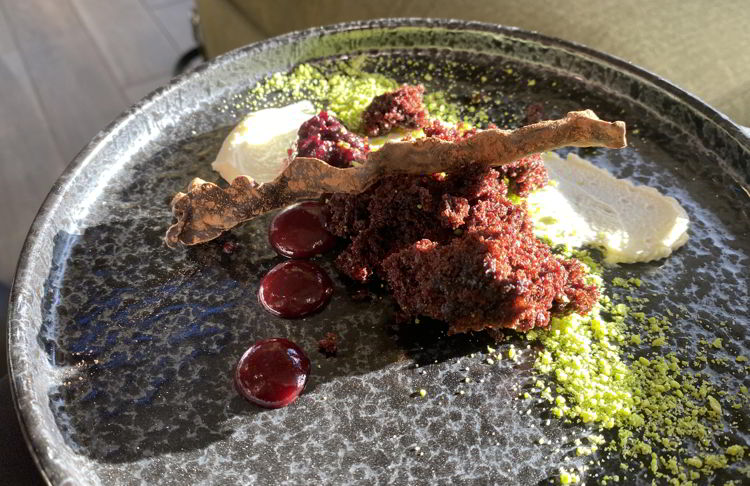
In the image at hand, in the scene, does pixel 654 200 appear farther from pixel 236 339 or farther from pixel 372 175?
pixel 236 339

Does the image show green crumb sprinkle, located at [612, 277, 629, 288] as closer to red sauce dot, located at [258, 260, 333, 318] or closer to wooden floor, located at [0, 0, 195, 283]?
red sauce dot, located at [258, 260, 333, 318]

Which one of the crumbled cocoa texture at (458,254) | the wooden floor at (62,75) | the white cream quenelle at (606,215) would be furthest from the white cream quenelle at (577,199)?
the wooden floor at (62,75)

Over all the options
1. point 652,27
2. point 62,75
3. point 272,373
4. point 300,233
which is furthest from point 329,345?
point 62,75

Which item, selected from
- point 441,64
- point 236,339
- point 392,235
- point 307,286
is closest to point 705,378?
point 392,235

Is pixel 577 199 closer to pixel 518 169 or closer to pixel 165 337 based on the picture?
pixel 518 169

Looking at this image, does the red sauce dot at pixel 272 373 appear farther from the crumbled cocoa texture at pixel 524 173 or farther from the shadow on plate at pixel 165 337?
the crumbled cocoa texture at pixel 524 173

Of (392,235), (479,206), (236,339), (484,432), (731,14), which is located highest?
(731,14)
